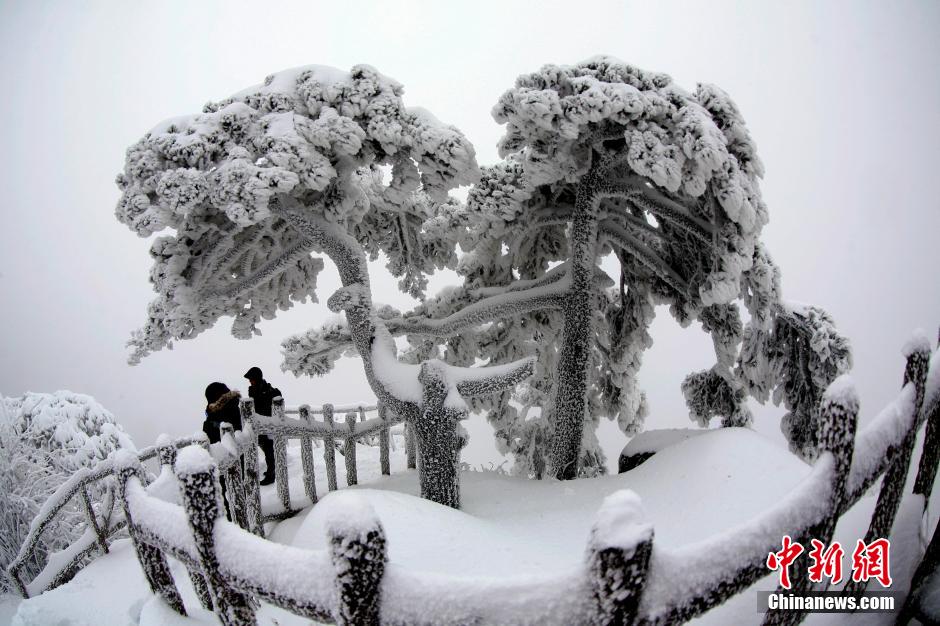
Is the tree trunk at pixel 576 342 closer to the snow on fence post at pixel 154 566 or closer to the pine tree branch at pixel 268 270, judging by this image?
the pine tree branch at pixel 268 270

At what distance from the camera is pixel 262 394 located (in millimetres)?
7285

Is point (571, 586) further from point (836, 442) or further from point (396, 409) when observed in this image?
point (396, 409)

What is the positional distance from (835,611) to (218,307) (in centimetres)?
→ 635

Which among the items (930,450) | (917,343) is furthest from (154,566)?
(930,450)

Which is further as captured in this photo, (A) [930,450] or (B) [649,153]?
(B) [649,153]

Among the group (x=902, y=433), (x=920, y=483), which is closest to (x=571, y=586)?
(x=902, y=433)

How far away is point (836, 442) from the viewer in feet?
4.83

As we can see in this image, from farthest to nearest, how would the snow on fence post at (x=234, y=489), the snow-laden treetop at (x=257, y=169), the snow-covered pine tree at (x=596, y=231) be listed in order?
the snow on fence post at (x=234, y=489) → the snow-covered pine tree at (x=596, y=231) → the snow-laden treetop at (x=257, y=169)

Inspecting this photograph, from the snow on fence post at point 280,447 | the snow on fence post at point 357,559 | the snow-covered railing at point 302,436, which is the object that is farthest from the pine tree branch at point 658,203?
the snow on fence post at point 357,559

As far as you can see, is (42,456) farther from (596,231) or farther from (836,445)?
(836,445)

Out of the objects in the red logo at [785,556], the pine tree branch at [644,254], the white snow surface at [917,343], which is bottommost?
the red logo at [785,556]

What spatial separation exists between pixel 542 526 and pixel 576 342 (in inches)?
105

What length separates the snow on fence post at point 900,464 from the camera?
5.67 ft

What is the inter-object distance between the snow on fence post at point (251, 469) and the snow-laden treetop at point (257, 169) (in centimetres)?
122
